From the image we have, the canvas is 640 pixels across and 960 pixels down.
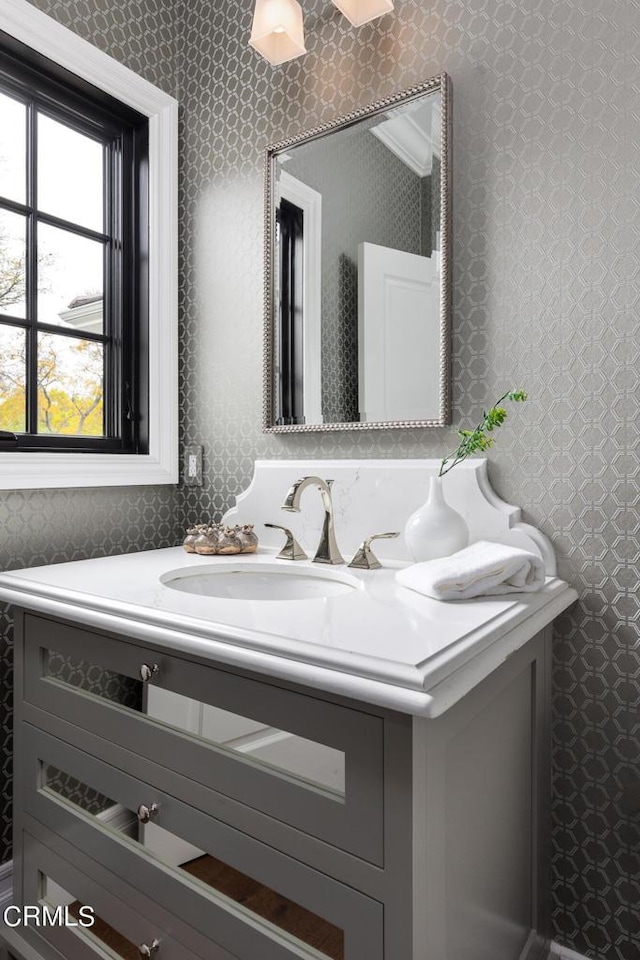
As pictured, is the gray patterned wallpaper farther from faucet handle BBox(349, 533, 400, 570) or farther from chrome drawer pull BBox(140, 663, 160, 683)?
chrome drawer pull BBox(140, 663, 160, 683)

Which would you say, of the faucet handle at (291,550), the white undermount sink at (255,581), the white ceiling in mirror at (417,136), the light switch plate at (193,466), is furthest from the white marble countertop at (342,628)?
the white ceiling in mirror at (417,136)

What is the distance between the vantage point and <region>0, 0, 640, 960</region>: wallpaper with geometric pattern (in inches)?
47.2

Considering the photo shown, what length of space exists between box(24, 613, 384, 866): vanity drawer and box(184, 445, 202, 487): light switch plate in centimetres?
74

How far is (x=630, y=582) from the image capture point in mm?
1198

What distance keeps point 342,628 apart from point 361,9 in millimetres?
1425

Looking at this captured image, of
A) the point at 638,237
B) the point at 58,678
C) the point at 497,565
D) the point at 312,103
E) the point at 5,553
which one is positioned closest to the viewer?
the point at 497,565

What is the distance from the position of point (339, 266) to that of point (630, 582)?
39.2 inches

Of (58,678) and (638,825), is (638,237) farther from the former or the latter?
(58,678)

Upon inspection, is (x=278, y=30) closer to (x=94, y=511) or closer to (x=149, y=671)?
(x=94, y=511)

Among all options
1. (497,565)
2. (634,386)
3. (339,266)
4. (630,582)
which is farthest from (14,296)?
(630,582)

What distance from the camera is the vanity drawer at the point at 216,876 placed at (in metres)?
0.82

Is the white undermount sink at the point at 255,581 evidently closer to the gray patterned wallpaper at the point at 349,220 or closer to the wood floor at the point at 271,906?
the gray patterned wallpaper at the point at 349,220

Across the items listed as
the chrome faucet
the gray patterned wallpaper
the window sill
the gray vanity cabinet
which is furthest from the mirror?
the gray vanity cabinet

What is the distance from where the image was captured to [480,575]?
3.35 feet
